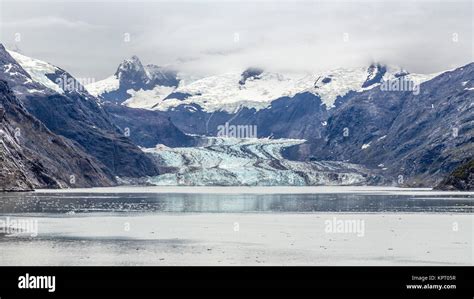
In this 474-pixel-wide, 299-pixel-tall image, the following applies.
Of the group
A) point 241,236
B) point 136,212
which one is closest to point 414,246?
point 241,236

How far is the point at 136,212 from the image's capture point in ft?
550

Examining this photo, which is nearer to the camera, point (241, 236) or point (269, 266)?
point (269, 266)

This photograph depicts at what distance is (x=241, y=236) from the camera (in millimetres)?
110750
